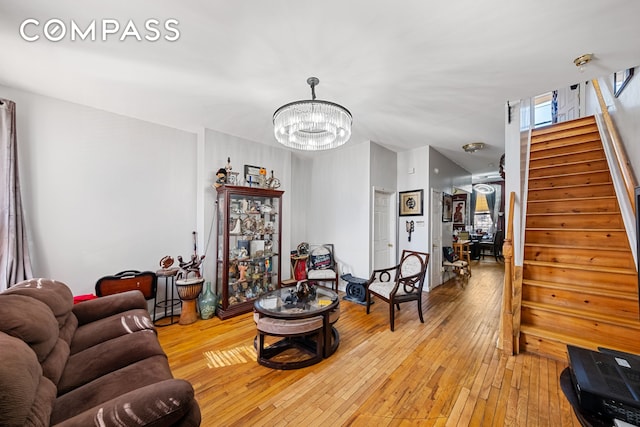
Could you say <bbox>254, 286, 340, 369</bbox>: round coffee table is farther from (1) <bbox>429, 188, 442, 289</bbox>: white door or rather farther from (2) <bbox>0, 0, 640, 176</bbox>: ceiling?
(1) <bbox>429, 188, 442, 289</bbox>: white door

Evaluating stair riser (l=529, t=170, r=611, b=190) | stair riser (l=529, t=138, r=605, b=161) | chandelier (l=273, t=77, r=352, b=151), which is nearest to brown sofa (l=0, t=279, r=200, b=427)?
chandelier (l=273, t=77, r=352, b=151)

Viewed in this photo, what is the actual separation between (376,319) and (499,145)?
12.5 ft

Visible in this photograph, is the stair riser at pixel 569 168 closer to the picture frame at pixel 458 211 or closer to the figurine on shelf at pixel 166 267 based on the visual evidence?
the picture frame at pixel 458 211

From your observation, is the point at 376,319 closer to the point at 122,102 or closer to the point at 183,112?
the point at 183,112

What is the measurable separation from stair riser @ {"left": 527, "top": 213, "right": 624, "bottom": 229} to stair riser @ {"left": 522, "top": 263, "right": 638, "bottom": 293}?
68 centimetres

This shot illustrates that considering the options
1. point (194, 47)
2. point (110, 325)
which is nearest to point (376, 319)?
point (110, 325)

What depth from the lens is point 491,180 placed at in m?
9.04

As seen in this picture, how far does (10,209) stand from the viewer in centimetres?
230

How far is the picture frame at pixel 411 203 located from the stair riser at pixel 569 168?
5.55ft

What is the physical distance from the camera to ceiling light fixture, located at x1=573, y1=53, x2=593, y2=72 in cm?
198

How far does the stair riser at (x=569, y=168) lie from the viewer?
11.0ft

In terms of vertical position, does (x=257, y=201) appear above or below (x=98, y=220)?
above

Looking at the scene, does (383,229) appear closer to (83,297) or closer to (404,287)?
(404,287)

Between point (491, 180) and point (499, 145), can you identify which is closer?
point (499, 145)
